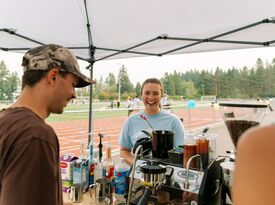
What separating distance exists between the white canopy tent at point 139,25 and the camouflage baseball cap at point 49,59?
1.24 meters

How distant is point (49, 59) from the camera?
0.92 metres

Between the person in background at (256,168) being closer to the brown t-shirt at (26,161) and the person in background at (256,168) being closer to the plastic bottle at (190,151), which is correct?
the brown t-shirt at (26,161)

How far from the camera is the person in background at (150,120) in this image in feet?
6.92

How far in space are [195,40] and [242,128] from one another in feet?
4.77

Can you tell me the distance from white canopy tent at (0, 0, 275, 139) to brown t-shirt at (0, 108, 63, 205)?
61.0 inches

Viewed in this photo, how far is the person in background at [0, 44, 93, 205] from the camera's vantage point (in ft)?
2.45

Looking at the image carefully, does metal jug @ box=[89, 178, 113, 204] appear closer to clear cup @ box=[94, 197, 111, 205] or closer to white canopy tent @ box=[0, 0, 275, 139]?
clear cup @ box=[94, 197, 111, 205]

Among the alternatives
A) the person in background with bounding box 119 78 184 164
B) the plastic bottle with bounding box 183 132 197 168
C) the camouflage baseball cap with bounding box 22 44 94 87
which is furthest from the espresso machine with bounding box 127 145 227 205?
the person in background with bounding box 119 78 184 164

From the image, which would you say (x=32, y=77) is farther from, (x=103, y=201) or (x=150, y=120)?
(x=150, y=120)

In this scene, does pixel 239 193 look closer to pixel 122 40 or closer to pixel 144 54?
pixel 122 40

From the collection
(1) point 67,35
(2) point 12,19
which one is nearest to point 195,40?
(1) point 67,35

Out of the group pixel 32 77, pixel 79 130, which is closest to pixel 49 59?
pixel 32 77

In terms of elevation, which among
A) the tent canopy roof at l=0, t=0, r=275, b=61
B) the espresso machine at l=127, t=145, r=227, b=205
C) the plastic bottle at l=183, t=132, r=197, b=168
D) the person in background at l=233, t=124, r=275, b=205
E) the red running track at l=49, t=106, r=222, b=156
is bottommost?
the red running track at l=49, t=106, r=222, b=156

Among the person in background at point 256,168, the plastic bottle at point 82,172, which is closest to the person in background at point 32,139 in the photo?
the person in background at point 256,168
